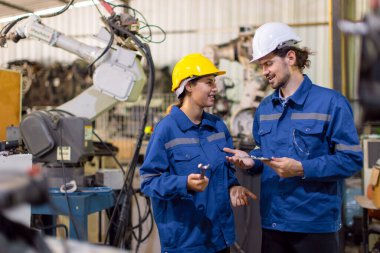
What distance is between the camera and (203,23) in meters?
4.76

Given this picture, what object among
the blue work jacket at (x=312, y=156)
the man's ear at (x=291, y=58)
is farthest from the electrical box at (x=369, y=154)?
the man's ear at (x=291, y=58)

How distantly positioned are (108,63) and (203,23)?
2.82 m

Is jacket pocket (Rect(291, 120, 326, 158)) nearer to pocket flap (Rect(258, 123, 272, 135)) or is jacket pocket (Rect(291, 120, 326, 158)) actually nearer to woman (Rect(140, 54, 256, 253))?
pocket flap (Rect(258, 123, 272, 135))

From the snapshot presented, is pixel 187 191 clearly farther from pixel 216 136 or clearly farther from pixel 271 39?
pixel 271 39

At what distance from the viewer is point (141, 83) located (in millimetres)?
2199

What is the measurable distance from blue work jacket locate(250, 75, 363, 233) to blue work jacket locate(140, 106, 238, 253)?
0.20 metres

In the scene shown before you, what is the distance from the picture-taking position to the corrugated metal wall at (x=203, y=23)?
434 cm

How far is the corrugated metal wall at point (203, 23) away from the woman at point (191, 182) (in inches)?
116

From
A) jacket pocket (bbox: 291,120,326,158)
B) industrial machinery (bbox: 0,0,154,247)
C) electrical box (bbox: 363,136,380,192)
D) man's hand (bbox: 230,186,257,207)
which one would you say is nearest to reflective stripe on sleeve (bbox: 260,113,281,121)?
jacket pocket (bbox: 291,120,326,158)

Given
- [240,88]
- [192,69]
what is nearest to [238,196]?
[192,69]

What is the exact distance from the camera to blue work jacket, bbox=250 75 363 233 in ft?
4.79

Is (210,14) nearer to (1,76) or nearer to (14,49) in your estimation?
(14,49)

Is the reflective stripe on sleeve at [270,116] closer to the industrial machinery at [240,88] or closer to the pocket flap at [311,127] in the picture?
the pocket flap at [311,127]

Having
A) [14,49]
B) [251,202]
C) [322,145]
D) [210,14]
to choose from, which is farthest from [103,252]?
[14,49]
